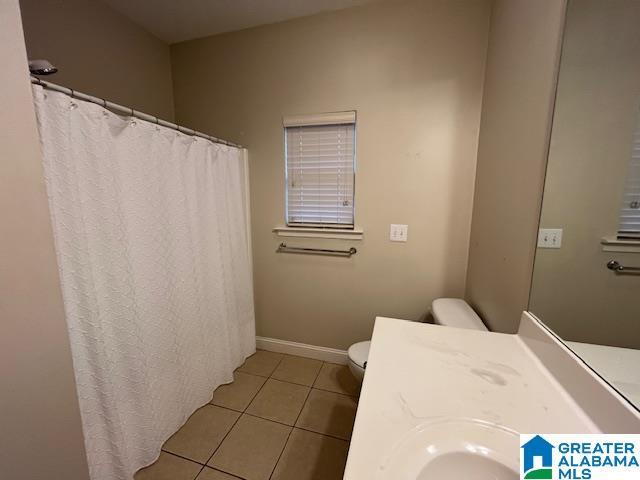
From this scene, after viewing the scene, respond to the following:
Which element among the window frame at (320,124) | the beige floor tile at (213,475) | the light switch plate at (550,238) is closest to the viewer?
the light switch plate at (550,238)

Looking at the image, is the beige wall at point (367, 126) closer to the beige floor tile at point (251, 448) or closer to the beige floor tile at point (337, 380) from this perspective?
the beige floor tile at point (337, 380)

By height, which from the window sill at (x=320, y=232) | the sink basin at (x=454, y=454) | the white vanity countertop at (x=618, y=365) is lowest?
the sink basin at (x=454, y=454)

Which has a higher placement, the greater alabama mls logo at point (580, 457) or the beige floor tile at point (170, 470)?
the greater alabama mls logo at point (580, 457)

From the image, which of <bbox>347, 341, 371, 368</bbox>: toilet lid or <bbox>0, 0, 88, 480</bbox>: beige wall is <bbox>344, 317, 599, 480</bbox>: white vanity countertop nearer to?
<bbox>347, 341, 371, 368</bbox>: toilet lid

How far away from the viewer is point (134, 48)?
179cm

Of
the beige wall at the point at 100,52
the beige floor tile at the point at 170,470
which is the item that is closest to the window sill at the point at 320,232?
the beige wall at the point at 100,52

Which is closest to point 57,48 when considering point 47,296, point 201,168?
point 201,168

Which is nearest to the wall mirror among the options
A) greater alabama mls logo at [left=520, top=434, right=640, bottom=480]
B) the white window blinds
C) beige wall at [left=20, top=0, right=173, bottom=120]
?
the white window blinds

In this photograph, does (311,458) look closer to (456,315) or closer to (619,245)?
(456,315)

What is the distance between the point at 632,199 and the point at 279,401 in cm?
191

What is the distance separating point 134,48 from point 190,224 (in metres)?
1.39

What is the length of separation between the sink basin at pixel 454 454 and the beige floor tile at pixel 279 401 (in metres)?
1.22

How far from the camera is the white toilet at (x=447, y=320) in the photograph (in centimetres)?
133

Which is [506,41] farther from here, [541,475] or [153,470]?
[153,470]
